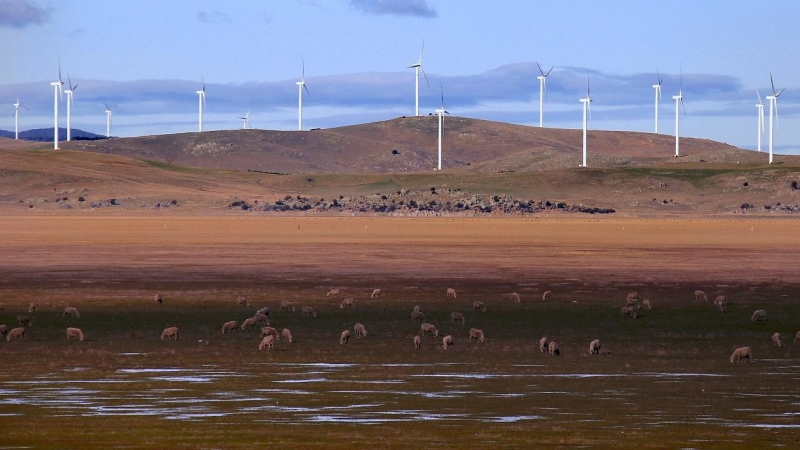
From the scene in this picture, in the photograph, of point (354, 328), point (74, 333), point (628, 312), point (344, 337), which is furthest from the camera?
point (628, 312)

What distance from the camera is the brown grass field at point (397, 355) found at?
20.9 m

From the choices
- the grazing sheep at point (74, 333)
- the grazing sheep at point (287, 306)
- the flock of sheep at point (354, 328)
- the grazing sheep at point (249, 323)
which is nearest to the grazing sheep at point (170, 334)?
the flock of sheep at point (354, 328)

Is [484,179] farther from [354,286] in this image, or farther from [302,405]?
[302,405]

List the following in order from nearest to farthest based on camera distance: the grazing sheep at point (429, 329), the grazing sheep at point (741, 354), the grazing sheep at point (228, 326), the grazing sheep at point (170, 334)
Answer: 1. the grazing sheep at point (741, 354)
2. the grazing sheep at point (170, 334)
3. the grazing sheep at point (429, 329)
4. the grazing sheep at point (228, 326)

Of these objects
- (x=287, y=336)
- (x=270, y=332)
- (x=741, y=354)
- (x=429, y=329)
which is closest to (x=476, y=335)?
(x=429, y=329)

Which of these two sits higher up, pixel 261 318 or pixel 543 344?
pixel 261 318

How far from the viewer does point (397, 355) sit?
30.3m

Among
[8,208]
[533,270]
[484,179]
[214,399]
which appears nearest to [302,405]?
[214,399]

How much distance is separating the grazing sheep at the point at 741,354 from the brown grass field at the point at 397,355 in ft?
0.97

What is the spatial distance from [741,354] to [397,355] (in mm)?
7714

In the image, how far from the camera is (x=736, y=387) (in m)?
25.4

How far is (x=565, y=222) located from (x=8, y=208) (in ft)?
214

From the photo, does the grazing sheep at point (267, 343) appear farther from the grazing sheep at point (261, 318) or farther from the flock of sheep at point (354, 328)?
the grazing sheep at point (261, 318)

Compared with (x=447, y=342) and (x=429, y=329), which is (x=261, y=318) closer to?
(x=429, y=329)
